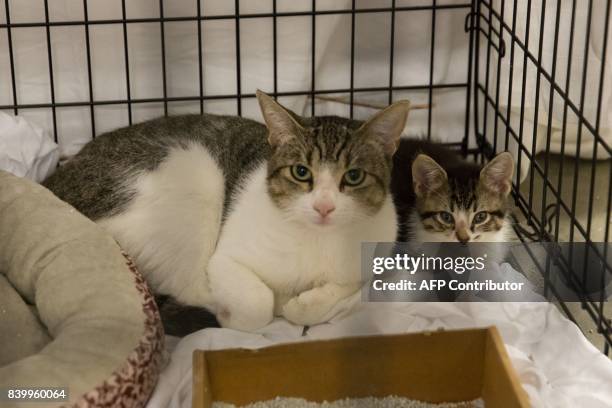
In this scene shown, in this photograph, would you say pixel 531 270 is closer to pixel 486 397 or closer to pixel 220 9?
pixel 486 397

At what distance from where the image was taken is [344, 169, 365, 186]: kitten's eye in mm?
1831

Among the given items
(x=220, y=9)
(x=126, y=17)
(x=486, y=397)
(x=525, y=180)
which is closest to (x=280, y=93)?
(x=220, y=9)

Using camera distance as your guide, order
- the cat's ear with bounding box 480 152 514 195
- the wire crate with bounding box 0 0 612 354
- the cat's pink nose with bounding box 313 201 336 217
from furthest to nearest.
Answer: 1. the wire crate with bounding box 0 0 612 354
2. the cat's ear with bounding box 480 152 514 195
3. the cat's pink nose with bounding box 313 201 336 217

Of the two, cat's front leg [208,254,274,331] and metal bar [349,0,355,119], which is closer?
cat's front leg [208,254,274,331]

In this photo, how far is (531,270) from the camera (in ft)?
6.88

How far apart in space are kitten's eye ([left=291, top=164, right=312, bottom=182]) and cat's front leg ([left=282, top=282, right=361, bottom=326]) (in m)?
0.24

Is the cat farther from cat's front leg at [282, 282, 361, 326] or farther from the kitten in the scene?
the kitten

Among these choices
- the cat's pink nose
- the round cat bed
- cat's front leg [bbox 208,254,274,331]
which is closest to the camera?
the round cat bed

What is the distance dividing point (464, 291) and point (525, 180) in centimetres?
67

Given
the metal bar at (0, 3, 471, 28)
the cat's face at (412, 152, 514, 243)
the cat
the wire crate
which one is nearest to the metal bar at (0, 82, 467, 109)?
the wire crate

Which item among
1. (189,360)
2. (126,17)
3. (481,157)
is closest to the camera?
(189,360)

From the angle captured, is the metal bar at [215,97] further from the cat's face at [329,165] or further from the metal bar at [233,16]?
the cat's face at [329,165]

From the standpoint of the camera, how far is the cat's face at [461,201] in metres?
2.02

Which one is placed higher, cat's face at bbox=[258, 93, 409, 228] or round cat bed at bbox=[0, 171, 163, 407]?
cat's face at bbox=[258, 93, 409, 228]
